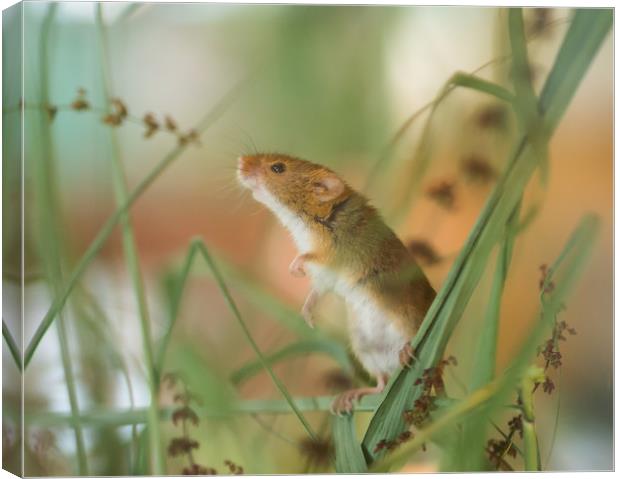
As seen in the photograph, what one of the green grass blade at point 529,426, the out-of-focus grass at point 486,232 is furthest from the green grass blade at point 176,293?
the green grass blade at point 529,426

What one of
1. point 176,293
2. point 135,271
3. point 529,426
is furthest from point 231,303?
point 529,426

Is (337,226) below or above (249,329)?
above

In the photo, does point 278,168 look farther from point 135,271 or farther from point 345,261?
point 135,271

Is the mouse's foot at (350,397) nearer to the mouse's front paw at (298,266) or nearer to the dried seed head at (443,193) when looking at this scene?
the mouse's front paw at (298,266)

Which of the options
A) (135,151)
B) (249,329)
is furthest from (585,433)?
(135,151)

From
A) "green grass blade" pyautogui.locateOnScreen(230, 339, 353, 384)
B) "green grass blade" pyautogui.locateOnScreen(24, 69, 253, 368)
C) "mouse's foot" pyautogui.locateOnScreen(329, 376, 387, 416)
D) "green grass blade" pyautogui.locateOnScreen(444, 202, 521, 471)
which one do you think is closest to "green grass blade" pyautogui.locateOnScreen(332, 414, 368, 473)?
"mouse's foot" pyautogui.locateOnScreen(329, 376, 387, 416)

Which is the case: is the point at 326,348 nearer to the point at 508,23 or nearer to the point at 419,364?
the point at 419,364
